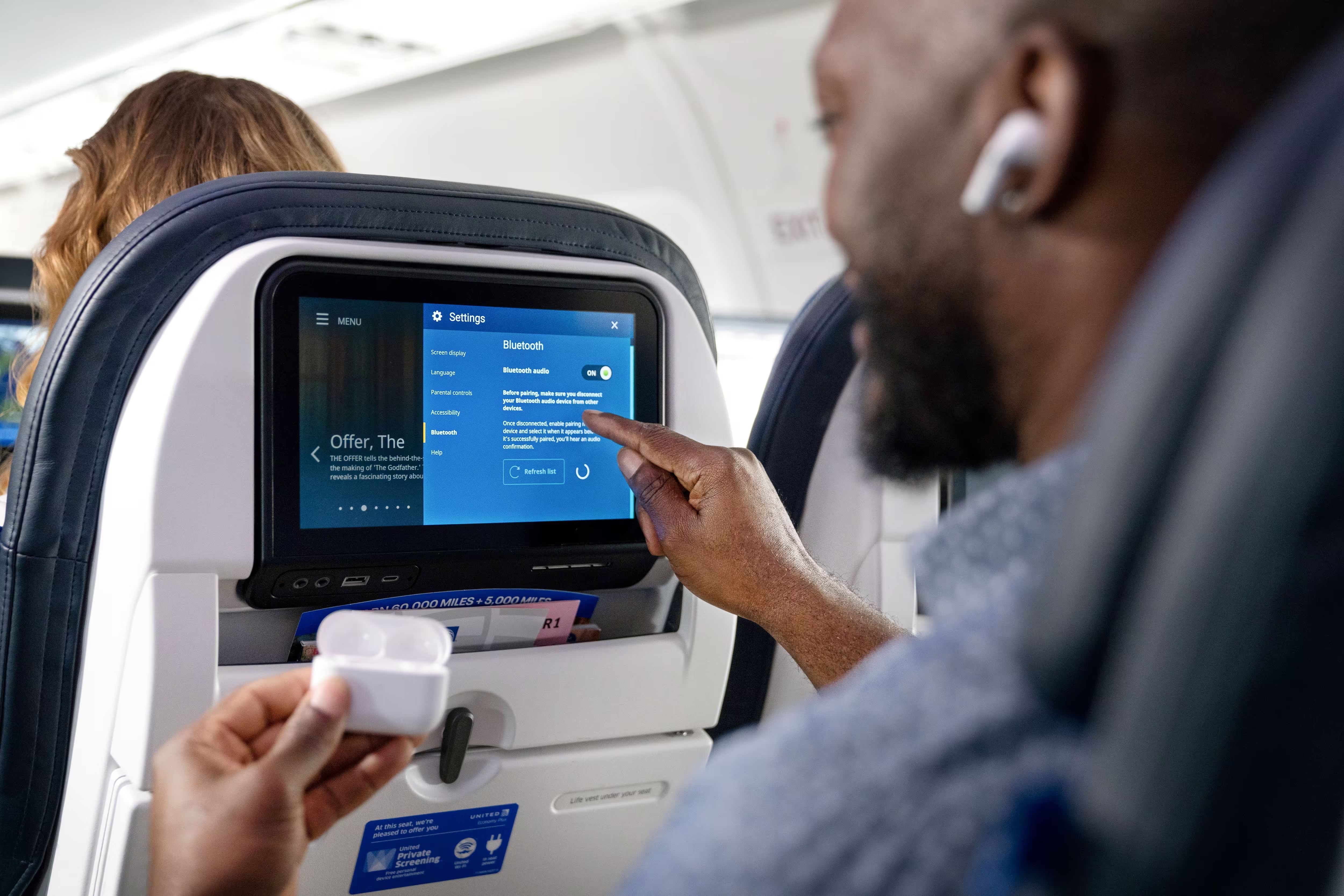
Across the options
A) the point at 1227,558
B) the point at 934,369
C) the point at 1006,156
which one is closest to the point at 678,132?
the point at 934,369

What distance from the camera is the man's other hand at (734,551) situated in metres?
1.60

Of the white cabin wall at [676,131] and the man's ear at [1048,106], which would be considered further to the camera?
the white cabin wall at [676,131]

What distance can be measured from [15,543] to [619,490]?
780 mm

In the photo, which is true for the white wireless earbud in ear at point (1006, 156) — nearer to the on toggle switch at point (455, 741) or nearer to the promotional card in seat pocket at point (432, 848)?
the on toggle switch at point (455, 741)

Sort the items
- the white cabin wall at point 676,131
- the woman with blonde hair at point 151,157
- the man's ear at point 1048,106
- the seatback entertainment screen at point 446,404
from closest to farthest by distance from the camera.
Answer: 1. the man's ear at point 1048,106
2. the seatback entertainment screen at point 446,404
3. the woman with blonde hair at point 151,157
4. the white cabin wall at point 676,131

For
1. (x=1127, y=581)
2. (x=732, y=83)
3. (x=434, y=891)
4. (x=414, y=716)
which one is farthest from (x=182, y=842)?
(x=732, y=83)

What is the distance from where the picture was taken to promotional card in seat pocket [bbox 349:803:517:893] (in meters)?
1.51

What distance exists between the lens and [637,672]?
1651 millimetres

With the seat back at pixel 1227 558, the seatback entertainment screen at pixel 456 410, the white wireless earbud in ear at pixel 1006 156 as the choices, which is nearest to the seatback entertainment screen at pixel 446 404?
the seatback entertainment screen at pixel 456 410

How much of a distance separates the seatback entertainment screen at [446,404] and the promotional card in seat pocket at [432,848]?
39 centimetres

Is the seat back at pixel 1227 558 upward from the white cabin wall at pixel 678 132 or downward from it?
downward

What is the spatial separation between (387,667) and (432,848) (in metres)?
0.65

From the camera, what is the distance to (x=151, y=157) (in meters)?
1.95

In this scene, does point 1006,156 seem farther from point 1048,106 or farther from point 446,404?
point 446,404
